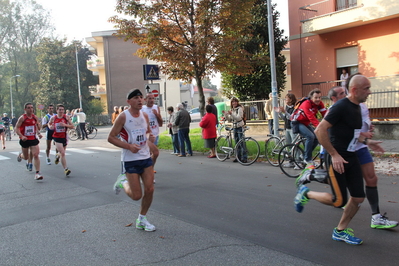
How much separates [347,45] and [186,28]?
8491 mm

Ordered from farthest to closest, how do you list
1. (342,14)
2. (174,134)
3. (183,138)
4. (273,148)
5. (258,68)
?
(258,68), (342,14), (174,134), (183,138), (273,148)

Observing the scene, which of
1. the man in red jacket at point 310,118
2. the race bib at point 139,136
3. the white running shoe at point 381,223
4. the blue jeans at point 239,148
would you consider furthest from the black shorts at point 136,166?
the blue jeans at point 239,148

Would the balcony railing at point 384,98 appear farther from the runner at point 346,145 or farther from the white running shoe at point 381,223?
the runner at point 346,145

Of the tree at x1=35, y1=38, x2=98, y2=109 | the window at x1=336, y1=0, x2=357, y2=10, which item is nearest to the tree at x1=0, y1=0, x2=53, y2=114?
the tree at x1=35, y1=38, x2=98, y2=109

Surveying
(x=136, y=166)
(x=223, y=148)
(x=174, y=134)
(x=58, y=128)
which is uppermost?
(x=58, y=128)

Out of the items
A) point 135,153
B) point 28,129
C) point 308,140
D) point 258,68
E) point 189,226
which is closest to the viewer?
point 135,153

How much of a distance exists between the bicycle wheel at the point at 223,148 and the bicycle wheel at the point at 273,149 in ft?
4.43

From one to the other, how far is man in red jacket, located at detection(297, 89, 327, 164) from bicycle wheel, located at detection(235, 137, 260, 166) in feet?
6.64

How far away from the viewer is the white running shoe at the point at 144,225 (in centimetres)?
487

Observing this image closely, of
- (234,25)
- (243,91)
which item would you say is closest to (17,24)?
(243,91)

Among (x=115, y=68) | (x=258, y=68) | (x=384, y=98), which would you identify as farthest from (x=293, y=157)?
(x=115, y=68)

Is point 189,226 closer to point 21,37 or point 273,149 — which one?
point 273,149

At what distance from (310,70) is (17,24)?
48.4 metres

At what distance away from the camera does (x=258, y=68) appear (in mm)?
19578
